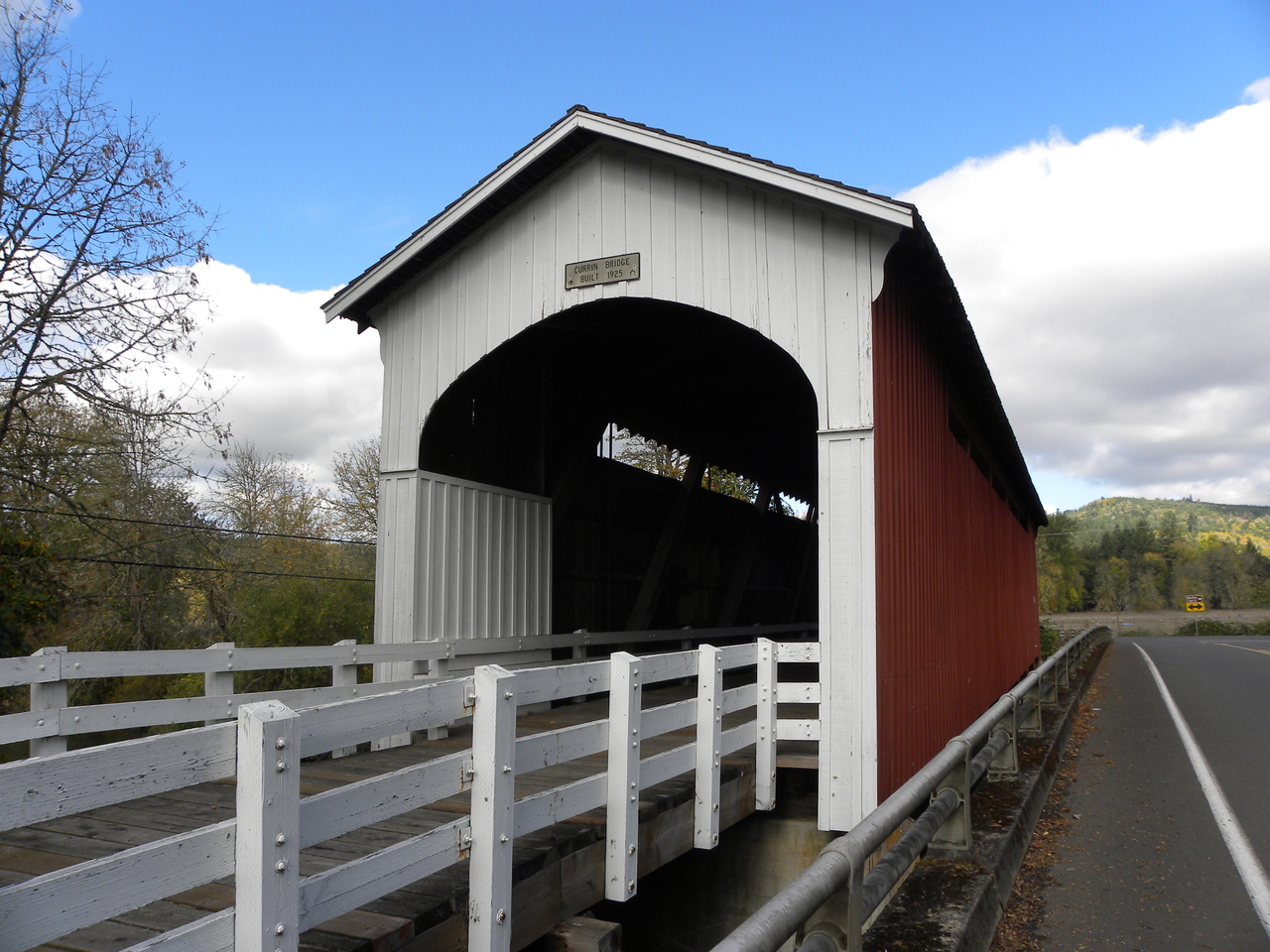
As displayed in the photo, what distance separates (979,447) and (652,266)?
23.3 ft

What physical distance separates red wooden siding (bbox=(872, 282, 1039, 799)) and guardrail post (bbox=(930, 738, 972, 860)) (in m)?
1.33

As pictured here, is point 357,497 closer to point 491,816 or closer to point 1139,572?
point 491,816

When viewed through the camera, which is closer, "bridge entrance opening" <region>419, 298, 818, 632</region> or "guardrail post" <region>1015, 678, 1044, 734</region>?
"guardrail post" <region>1015, 678, 1044, 734</region>

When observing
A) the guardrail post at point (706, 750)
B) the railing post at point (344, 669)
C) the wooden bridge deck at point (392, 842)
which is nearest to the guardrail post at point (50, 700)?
the wooden bridge deck at point (392, 842)

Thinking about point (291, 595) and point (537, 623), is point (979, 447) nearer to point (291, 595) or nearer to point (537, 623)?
point (537, 623)

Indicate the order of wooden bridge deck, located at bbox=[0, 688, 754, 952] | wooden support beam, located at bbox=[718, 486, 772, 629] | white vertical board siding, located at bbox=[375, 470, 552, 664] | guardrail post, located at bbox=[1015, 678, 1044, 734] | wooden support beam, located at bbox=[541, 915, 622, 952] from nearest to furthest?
1. wooden bridge deck, located at bbox=[0, 688, 754, 952]
2. wooden support beam, located at bbox=[541, 915, 622, 952]
3. white vertical board siding, located at bbox=[375, 470, 552, 664]
4. guardrail post, located at bbox=[1015, 678, 1044, 734]
5. wooden support beam, located at bbox=[718, 486, 772, 629]

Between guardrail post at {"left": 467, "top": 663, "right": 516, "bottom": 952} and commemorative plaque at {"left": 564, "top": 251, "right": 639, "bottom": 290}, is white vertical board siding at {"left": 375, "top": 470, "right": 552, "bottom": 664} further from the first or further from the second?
guardrail post at {"left": 467, "top": 663, "right": 516, "bottom": 952}

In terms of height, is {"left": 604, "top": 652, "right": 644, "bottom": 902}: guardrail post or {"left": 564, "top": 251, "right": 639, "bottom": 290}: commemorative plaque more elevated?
{"left": 564, "top": 251, "right": 639, "bottom": 290}: commemorative plaque

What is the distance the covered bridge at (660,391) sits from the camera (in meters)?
6.12

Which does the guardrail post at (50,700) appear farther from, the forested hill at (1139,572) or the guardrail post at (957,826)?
the forested hill at (1139,572)

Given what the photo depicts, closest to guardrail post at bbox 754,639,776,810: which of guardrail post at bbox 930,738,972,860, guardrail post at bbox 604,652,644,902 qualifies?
guardrail post at bbox 930,738,972,860

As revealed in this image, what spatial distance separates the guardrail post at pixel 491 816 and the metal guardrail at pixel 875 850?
41.4 inches

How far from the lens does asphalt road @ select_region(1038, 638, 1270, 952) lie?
4.12 m

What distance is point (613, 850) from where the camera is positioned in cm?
427
